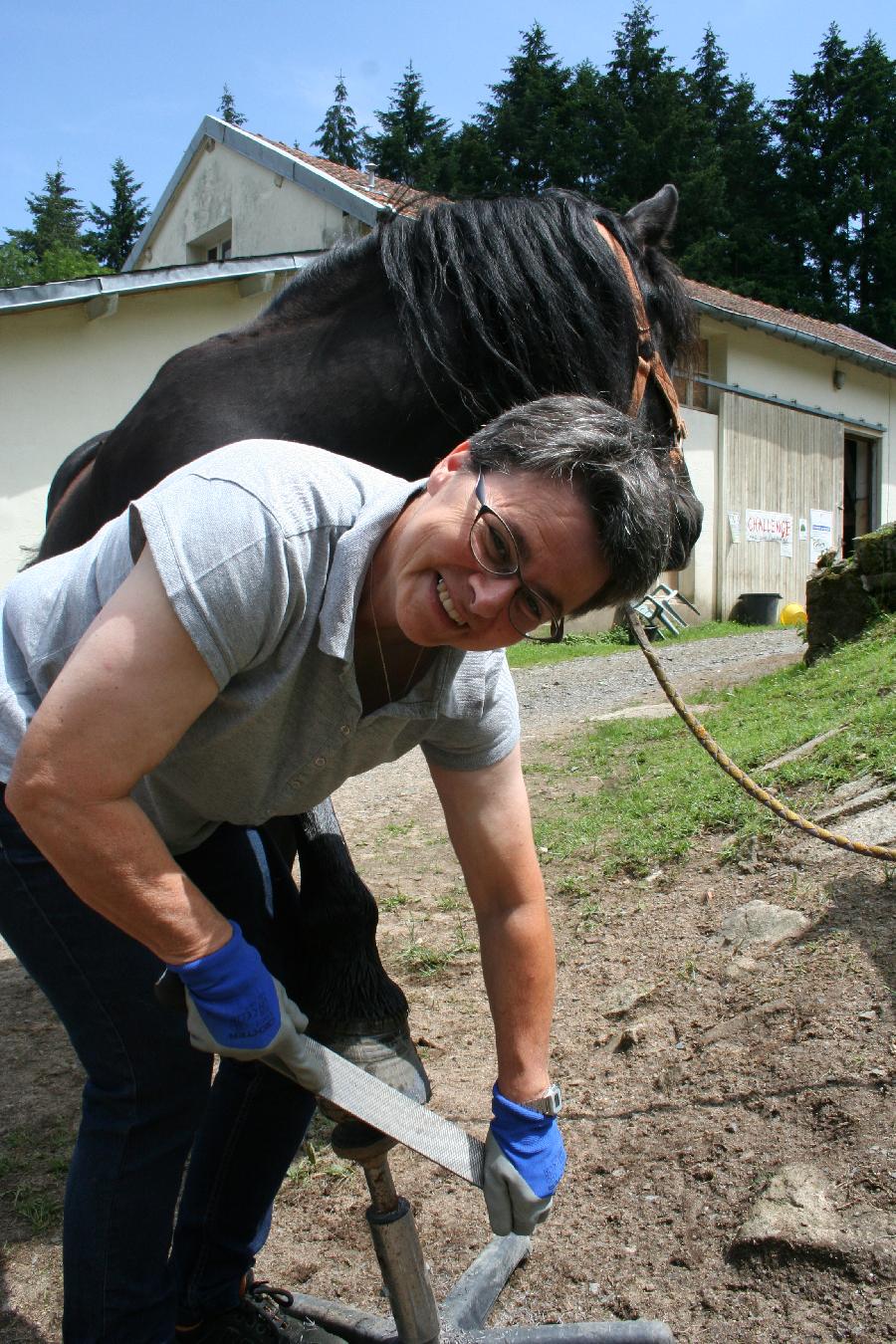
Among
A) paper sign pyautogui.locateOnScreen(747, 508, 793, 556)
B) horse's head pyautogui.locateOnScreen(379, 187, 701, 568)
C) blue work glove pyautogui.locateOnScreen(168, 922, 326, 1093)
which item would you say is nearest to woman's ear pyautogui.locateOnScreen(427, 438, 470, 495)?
blue work glove pyautogui.locateOnScreen(168, 922, 326, 1093)

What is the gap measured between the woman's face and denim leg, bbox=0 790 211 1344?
2.07 ft

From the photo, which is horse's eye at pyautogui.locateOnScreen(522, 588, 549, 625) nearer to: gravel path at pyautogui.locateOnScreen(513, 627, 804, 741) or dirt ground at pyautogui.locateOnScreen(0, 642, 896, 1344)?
dirt ground at pyautogui.locateOnScreen(0, 642, 896, 1344)

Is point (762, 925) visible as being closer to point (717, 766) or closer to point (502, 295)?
point (717, 766)

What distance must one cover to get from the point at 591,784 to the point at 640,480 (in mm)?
3170

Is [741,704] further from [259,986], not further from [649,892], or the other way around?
[259,986]

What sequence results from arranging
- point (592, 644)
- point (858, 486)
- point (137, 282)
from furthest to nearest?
point (858, 486) → point (592, 644) → point (137, 282)

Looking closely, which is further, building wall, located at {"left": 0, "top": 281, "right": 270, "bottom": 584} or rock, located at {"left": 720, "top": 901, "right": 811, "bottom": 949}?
building wall, located at {"left": 0, "top": 281, "right": 270, "bottom": 584}

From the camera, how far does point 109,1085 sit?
1528 millimetres

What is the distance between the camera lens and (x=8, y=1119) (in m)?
2.72

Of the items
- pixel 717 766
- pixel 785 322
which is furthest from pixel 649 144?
pixel 717 766

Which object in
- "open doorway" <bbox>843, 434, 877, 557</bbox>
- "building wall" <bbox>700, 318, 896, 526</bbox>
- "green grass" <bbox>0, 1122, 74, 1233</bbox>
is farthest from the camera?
"open doorway" <bbox>843, 434, 877, 557</bbox>

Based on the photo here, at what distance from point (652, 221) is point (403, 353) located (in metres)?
0.97

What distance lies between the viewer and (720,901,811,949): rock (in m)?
2.66

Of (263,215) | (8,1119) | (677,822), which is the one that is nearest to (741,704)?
(677,822)
